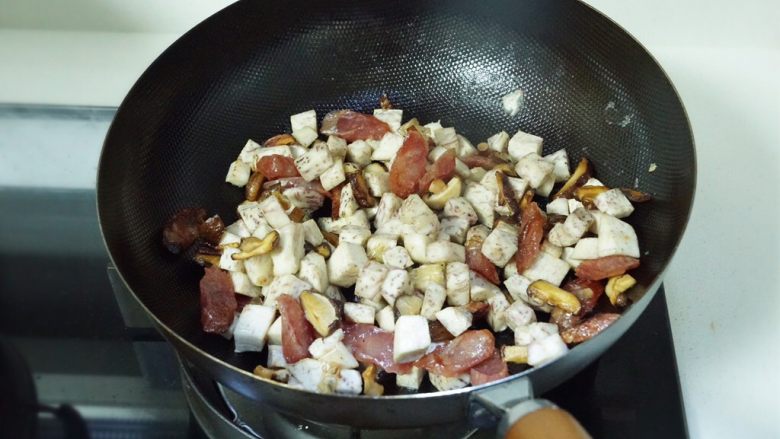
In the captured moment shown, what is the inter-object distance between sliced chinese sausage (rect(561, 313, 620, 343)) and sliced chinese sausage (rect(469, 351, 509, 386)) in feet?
0.31

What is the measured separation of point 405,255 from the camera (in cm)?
113

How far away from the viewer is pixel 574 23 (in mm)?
1270

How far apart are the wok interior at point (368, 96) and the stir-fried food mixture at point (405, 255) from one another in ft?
0.15

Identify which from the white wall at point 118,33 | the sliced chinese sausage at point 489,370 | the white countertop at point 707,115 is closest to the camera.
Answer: the sliced chinese sausage at point 489,370

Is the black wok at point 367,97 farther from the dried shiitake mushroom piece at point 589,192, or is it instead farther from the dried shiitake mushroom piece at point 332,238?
the dried shiitake mushroom piece at point 332,238

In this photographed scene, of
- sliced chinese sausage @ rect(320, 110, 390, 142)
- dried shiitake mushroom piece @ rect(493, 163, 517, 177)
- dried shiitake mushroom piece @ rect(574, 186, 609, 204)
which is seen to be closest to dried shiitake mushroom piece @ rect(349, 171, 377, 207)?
sliced chinese sausage @ rect(320, 110, 390, 142)

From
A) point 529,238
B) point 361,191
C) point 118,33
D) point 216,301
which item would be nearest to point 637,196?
point 529,238

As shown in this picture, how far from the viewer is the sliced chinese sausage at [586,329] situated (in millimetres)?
1019

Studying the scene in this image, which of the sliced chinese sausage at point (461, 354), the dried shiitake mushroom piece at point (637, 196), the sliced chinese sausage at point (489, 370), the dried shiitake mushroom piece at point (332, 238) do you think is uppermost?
the dried shiitake mushroom piece at point (637, 196)

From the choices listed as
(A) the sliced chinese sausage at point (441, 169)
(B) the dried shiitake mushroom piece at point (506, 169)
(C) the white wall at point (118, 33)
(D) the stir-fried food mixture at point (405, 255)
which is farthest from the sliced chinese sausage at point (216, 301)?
(C) the white wall at point (118, 33)

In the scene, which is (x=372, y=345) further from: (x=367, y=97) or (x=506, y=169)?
(x=367, y=97)

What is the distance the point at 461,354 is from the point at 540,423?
0.93 ft

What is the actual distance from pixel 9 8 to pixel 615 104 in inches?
47.3

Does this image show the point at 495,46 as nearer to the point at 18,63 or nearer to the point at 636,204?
the point at 636,204
